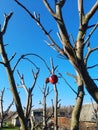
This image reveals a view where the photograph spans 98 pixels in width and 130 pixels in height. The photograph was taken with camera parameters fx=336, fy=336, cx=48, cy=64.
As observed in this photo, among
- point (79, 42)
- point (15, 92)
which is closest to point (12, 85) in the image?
point (15, 92)

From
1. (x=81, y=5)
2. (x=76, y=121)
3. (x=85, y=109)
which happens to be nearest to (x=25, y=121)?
(x=76, y=121)

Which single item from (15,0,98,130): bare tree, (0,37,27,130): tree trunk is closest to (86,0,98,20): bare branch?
(15,0,98,130): bare tree

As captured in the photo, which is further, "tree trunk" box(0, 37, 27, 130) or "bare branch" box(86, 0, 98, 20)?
"tree trunk" box(0, 37, 27, 130)

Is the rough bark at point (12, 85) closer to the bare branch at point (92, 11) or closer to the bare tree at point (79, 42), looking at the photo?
the bare tree at point (79, 42)

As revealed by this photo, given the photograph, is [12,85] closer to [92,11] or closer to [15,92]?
[15,92]

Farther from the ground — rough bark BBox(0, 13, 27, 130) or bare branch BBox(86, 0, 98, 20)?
bare branch BBox(86, 0, 98, 20)

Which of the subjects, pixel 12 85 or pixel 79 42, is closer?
pixel 79 42

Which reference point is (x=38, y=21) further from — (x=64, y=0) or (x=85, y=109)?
(x=85, y=109)

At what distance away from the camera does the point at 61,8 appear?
2752mm

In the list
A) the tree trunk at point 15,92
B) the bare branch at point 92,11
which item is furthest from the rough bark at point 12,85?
the bare branch at point 92,11

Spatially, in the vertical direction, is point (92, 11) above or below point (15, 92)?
above

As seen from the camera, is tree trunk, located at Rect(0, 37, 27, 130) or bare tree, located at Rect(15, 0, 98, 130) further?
tree trunk, located at Rect(0, 37, 27, 130)

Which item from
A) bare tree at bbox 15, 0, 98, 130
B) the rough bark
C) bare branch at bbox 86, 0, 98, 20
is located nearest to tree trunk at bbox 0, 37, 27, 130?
the rough bark

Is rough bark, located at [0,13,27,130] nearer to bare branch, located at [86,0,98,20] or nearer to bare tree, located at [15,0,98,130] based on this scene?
bare tree, located at [15,0,98,130]
